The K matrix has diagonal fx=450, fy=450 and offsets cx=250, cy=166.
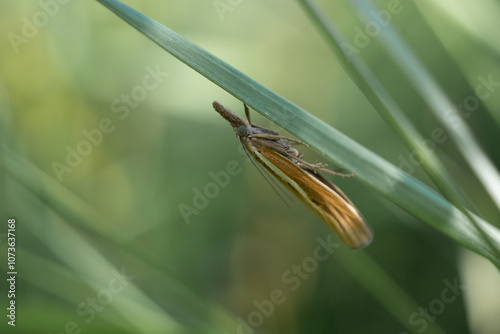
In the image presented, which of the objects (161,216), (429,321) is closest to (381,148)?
(429,321)

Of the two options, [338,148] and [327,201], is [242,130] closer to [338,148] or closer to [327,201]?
[327,201]

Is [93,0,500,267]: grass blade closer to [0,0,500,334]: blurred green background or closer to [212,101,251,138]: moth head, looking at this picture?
[212,101,251,138]: moth head

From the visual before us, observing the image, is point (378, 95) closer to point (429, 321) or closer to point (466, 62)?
point (429, 321)

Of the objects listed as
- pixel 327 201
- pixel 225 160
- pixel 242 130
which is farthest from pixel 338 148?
pixel 225 160

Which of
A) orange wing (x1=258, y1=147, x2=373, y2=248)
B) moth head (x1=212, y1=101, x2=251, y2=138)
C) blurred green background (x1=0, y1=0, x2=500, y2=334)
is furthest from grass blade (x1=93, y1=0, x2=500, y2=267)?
blurred green background (x1=0, y1=0, x2=500, y2=334)

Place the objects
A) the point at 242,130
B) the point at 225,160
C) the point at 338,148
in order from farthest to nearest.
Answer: the point at 225,160
the point at 242,130
the point at 338,148
